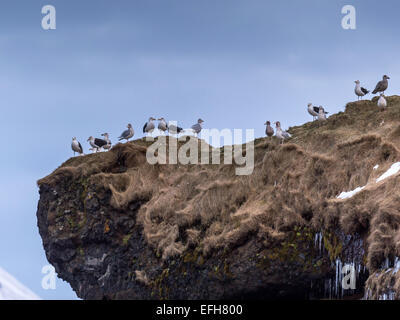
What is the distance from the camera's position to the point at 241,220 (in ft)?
116

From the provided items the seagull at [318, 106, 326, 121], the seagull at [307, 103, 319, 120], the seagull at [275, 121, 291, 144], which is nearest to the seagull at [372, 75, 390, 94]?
the seagull at [318, 106, 326, 121]

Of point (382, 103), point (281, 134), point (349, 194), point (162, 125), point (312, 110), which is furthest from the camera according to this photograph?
point (162, 125)

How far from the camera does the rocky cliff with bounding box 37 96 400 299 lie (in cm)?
3077

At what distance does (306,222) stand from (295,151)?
6213 millimetres

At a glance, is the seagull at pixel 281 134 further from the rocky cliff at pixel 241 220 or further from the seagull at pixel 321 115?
the seagull at pixel 321 115

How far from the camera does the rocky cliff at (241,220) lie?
101 feet

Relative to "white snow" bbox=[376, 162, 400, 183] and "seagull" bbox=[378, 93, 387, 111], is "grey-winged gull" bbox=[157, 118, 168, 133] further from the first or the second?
"white snow" bbox=[376, 162, 400, 183]

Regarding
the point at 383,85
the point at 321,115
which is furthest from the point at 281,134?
the point at 383,85

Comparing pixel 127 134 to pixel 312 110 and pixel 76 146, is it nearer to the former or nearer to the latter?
pixel 76 146

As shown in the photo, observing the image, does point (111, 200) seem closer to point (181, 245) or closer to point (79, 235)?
point (79, 235)

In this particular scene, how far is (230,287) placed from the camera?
34.7m

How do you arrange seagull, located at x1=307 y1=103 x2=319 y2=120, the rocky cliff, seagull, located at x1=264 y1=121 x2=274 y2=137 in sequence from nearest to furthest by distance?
the rocky cliff < seagull, located at x1=264 y1=121 x2=274 y2=137 < seagull, located at x1=307 y1=103 x2=319 y2=120

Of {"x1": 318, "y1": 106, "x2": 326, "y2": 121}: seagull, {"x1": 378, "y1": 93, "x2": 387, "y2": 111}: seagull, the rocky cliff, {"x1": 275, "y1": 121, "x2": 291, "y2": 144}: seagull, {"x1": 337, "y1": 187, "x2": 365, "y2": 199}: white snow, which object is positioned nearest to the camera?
the rocky cliff

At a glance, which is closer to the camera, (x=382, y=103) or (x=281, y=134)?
(x=382, y=103)
